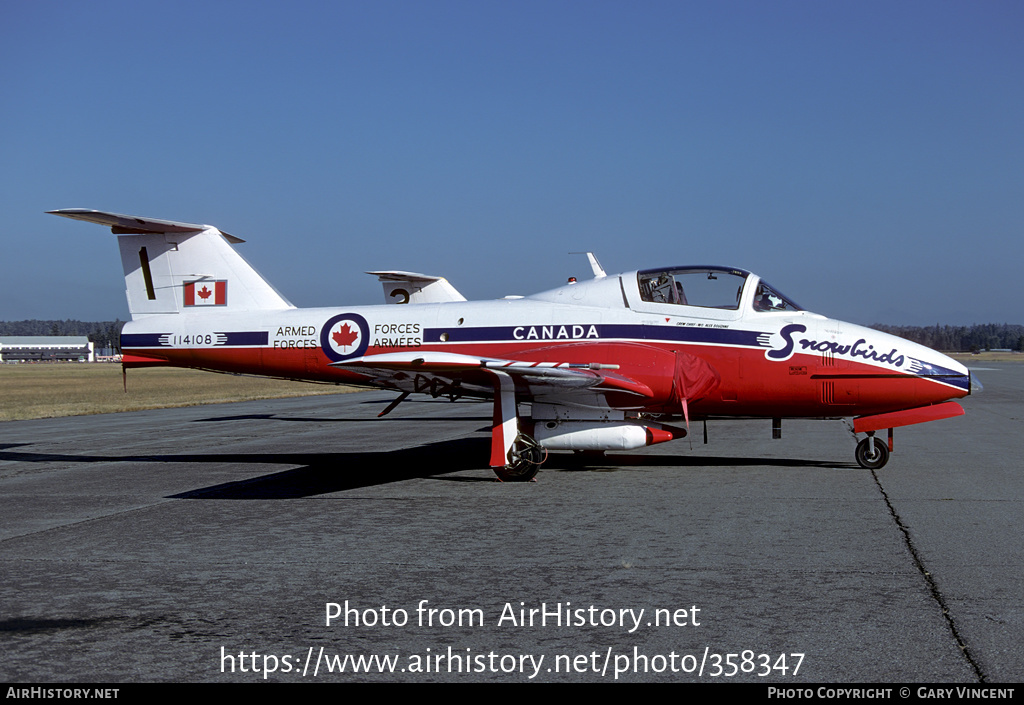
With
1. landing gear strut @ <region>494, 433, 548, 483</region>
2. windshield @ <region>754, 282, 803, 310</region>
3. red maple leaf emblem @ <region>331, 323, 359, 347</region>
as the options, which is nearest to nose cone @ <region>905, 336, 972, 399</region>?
windshield @ <region>754, 282, 803, 310</region>

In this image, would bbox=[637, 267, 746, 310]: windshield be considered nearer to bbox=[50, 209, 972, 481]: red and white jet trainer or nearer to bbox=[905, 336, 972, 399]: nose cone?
bbox=[50, 209, 972, 481]: red and white jet trainer

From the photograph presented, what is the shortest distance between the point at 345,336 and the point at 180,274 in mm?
3045

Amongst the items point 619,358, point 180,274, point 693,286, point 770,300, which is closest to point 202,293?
point 180,274

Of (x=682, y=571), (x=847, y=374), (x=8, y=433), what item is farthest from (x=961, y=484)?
(x=8, y=433)

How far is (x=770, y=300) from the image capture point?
40.2 feet

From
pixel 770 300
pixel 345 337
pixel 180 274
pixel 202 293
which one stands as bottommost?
pixel 345 337

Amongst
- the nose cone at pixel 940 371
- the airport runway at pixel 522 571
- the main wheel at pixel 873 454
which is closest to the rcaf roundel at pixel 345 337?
the airport runway at pixel 522 571

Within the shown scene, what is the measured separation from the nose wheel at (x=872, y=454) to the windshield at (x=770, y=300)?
209cm

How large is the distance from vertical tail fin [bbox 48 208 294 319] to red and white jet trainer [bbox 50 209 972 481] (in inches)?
15.9

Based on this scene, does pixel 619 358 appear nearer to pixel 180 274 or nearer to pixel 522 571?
pixel 522 571

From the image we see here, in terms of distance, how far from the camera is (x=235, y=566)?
6.78 metres

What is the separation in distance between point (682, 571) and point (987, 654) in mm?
2237

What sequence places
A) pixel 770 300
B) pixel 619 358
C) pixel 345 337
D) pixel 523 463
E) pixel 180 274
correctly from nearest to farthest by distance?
1. pixel 523 463
2. pixel 619 358
3. pixel 770 300
4. pixel 345 337
5. pixel 180 274

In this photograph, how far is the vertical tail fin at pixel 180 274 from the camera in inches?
563
